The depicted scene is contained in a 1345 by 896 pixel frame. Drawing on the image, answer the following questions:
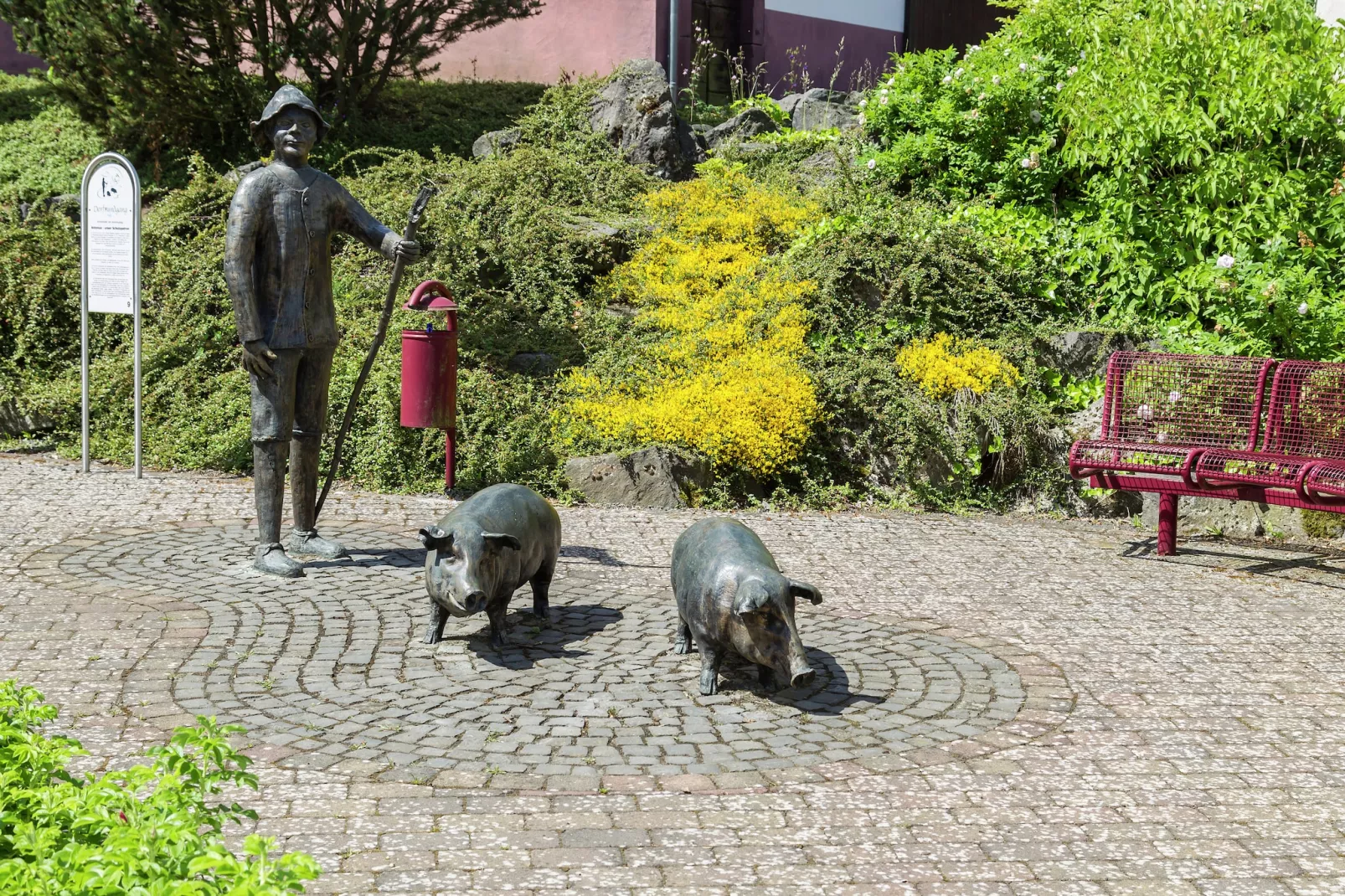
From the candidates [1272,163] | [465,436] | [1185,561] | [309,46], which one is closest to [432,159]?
[309,46]

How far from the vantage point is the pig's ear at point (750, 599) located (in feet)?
15.9

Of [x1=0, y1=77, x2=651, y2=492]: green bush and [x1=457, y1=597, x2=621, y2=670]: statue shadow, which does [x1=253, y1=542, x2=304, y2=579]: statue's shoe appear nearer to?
[x1=457, y1=597, x2=621, y2=670]: statue shadow

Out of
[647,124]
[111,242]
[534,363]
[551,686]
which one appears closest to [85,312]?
[111,242]

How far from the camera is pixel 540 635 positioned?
5.96m

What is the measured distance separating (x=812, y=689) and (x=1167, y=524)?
3744 millimetres

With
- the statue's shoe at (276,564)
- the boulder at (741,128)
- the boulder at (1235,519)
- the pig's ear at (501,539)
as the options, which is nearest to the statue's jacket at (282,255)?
the statue's shoe at (276,564)

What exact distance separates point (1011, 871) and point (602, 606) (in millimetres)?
3137

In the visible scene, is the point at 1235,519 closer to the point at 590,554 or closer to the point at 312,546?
the point at 590,554

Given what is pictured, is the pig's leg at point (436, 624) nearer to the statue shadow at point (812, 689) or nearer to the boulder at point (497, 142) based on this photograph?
the statue shadow at point (812, 689)

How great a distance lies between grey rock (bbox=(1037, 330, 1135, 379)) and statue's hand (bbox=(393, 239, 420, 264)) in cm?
554

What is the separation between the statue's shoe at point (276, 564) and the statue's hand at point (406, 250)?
1.69m

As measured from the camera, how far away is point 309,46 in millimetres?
13695

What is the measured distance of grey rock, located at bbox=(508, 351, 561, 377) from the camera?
10.7 metres

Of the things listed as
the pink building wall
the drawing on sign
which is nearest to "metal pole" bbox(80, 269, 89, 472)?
the drawing on sign
